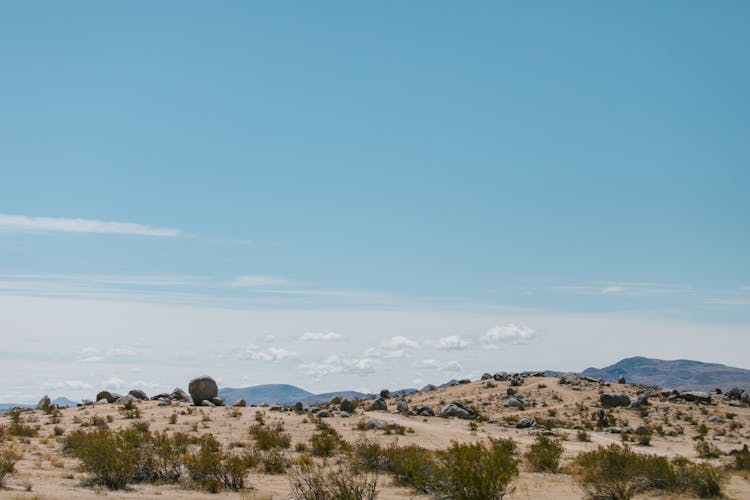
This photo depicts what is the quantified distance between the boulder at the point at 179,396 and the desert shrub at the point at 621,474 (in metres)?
38.3

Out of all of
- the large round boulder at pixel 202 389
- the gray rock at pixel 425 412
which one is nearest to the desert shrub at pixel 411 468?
the gray rock at pixel 425 412

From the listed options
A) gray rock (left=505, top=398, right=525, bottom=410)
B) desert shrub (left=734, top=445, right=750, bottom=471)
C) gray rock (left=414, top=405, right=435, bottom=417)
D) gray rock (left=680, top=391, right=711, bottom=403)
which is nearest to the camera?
desert shrub (left=734, top=445, right=750, bottom=471)

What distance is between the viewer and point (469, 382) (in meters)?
73.7

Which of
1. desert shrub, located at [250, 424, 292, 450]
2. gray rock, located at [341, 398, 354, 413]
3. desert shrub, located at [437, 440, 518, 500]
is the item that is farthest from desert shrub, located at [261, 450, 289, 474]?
gray rock, located at [341, 398, 354, 413]

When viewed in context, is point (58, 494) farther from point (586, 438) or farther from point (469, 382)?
point (469, 382)

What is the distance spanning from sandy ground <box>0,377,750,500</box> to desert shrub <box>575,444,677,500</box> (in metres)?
0.72

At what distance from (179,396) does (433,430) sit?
83.8ft

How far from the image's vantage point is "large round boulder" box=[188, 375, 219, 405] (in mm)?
47969

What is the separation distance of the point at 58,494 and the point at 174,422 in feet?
65.2

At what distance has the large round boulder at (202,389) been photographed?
47969mm

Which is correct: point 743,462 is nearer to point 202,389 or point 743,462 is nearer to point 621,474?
point 621,474

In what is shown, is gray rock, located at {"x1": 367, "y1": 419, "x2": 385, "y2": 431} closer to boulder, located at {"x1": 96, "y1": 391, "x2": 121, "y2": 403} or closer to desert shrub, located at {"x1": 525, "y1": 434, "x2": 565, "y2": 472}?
desert shrub, located at {"x1": 525, "y1": 434, "x2": 565, "y2": 472}

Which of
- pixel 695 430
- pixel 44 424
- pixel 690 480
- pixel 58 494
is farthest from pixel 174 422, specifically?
pixel 695 430

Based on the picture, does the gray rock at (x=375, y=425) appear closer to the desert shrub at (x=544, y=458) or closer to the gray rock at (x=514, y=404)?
the desert shrub at (x=544, y=458)
